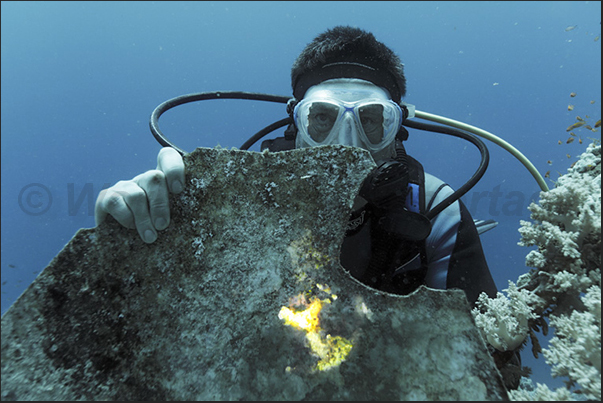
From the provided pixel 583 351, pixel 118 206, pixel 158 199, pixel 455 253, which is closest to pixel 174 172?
pixel 158 199

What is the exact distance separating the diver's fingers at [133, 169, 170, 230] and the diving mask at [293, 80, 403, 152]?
2.14 meters

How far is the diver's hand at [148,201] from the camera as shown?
1389mm

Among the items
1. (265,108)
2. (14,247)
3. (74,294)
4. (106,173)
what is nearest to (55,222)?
(14,247)

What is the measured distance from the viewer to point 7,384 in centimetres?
117

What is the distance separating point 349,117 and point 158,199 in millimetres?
2397

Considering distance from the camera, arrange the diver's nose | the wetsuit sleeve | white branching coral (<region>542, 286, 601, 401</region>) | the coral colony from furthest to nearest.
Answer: the diver's nose → the wetsuit sleeve → the coral colony → white branching coral (<region>542, 286, 601, 401</region>)

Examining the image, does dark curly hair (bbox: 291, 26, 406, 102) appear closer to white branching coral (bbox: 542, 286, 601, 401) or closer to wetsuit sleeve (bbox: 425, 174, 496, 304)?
wetsuit sleeve (bbox: 425, 174, 496, 304)

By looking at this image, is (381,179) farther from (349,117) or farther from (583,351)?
(583,351)

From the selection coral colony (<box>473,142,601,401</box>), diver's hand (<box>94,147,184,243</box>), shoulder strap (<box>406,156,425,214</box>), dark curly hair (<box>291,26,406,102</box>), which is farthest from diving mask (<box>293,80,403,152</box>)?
diver's hand (<box>94,147,184,243</box>)

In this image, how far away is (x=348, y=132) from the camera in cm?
333

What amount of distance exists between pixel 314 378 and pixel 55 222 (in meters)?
60.3

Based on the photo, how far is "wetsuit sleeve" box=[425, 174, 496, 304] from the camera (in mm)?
3138

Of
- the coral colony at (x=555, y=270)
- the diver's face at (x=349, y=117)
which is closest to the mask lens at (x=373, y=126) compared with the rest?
the diver's face at (x=349, y=117)

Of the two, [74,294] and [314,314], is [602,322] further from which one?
[74,294]
